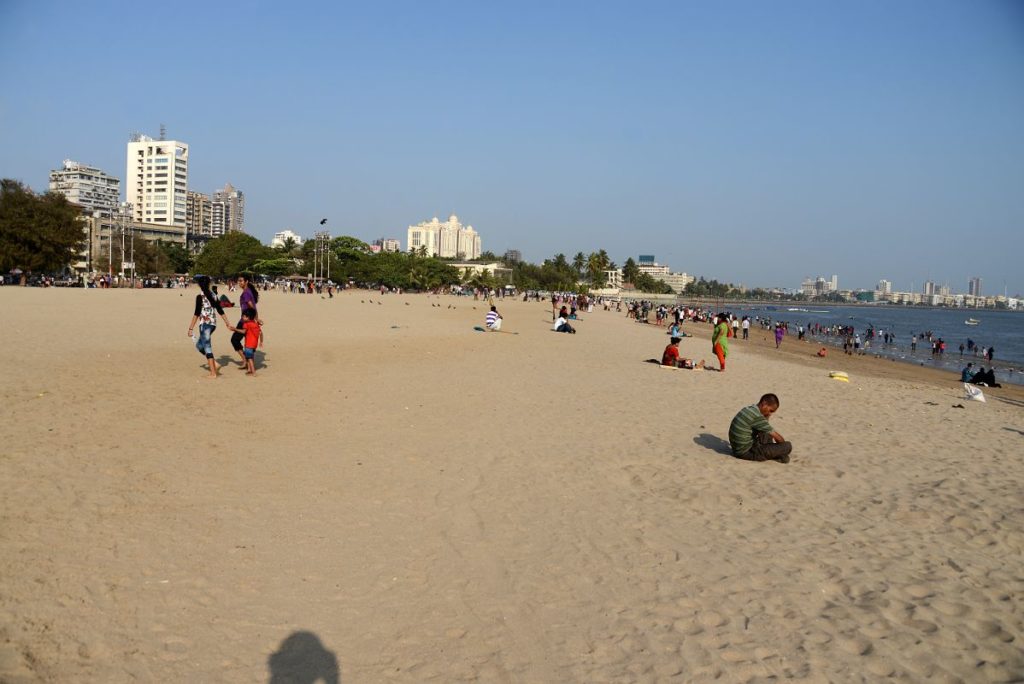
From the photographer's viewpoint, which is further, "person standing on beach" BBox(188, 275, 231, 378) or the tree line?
the tree line

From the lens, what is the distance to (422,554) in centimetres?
532

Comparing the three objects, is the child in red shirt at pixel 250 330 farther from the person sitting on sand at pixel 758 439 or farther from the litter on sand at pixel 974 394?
the litter on sand at pixel 974 394

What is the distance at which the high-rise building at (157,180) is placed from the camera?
533 ft

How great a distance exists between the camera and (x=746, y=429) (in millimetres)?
8391

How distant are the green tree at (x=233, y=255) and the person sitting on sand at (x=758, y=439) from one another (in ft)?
310

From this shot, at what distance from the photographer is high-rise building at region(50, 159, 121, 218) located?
158 metres

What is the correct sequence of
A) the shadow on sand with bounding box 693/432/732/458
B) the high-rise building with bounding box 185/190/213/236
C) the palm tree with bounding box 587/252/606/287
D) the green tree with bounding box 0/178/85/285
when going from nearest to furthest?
the shadow on sand with bounding box 693/432/732/458 → the green tree with bounding box 0/178/85/285 → the palm tree with bounding box 587/252/606/287 → the high-rise building with bounding box 185/190/213/236

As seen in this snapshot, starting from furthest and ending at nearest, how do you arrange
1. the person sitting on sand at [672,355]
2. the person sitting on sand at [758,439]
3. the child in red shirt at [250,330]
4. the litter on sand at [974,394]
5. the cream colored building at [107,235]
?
1. the cream colored building at [107,235]
2. the person sitting on sand at [672,355]
3. the litter on sand at [974,394]
4. the child in red shirt at [250,330]
5. the person sitting on sand at [758,439]

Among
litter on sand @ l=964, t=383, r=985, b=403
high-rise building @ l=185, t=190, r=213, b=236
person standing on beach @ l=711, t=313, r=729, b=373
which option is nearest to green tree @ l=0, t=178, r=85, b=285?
person standing on beach @ l=711, t=313, r=729, b=373

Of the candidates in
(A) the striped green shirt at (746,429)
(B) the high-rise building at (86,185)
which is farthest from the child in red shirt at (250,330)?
(B) the high-rise building at (86,185)

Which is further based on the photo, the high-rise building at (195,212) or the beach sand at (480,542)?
the high-rise building at (195,212)

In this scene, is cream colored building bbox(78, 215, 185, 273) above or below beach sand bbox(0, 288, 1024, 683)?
above

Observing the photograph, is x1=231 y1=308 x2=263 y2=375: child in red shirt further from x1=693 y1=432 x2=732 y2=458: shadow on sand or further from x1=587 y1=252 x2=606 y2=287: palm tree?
x1=587 y1=252 x2=606 y2=287: palm tree

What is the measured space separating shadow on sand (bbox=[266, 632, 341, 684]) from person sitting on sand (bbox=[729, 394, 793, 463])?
235 inches
